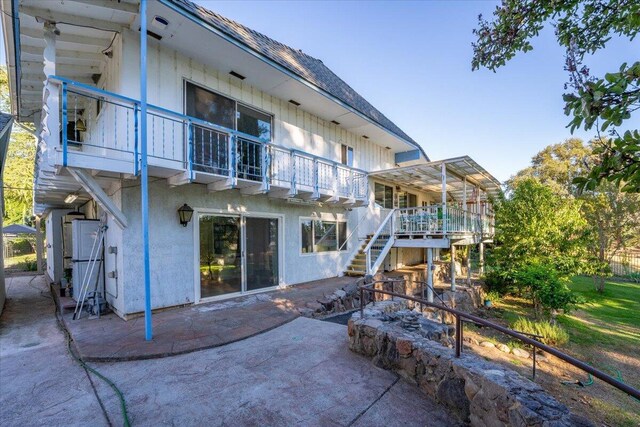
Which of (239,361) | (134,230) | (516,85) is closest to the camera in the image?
(239,361)

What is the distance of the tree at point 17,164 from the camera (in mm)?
19047

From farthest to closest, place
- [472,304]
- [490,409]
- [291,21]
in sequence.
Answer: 1. [472,304]
2. [291,21]
3. [490,409]

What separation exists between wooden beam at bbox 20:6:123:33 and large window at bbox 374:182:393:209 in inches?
403

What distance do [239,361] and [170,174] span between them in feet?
13.1

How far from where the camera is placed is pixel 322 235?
10.6 meters

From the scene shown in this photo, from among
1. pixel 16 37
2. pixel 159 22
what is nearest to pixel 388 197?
pixel 159 22

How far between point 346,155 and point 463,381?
9903 mm

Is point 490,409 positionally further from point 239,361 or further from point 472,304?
point 472,304

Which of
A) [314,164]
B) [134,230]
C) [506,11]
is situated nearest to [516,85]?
[314,164]

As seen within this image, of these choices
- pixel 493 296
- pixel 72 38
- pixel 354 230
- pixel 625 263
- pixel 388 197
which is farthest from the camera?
pixel 625 263

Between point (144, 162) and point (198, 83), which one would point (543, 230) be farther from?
point (144, 162)

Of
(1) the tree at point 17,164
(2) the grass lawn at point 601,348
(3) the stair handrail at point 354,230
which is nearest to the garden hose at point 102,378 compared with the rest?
(2) the grass lawn at point 601,348

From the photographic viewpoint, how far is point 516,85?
336 inches

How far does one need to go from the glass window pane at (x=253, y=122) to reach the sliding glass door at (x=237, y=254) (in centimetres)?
249
